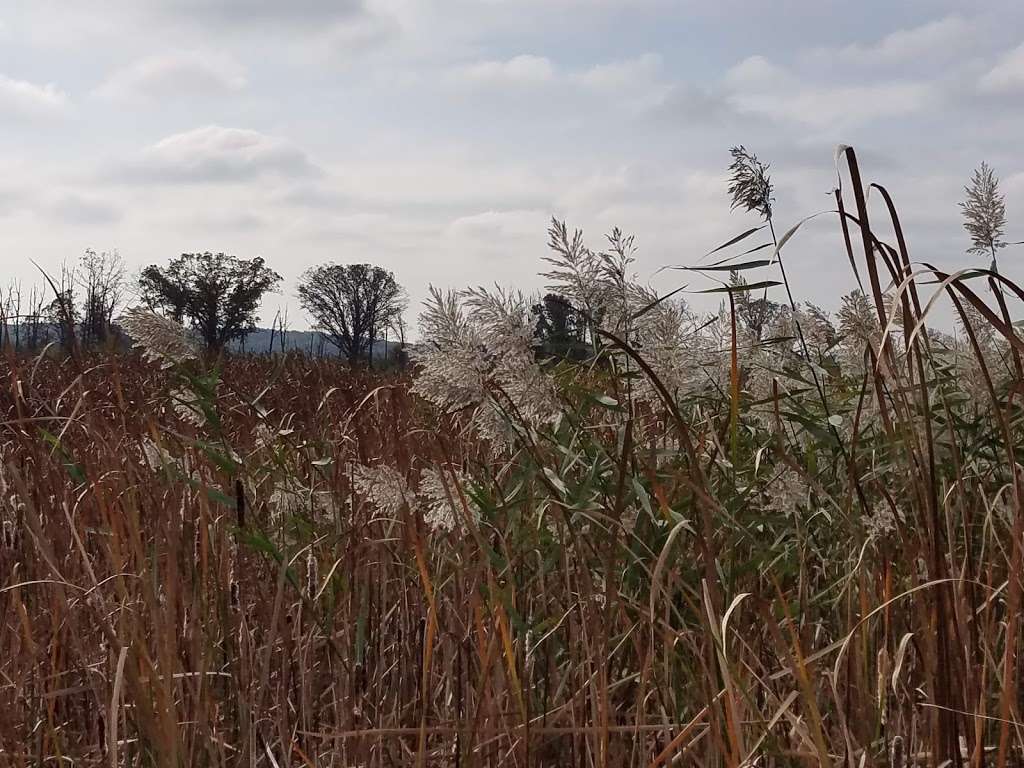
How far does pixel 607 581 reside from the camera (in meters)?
1.34

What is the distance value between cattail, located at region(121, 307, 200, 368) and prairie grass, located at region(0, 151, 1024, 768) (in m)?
0.07

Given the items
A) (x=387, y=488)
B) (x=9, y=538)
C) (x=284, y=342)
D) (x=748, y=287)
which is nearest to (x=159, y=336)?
(x=9, y=538)

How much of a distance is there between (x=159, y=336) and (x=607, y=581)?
3.97 ft

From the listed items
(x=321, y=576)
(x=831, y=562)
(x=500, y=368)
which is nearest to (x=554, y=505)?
(x=500, y=368)

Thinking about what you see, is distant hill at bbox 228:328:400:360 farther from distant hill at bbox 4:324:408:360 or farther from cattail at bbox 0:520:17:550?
cattail at bbox 0:520:17:550

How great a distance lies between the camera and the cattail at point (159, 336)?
210cm

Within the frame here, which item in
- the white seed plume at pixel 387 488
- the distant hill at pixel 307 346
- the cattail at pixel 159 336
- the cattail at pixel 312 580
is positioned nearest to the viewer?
the white seed plume at pixel 387 488

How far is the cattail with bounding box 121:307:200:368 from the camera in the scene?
2096 millimetres

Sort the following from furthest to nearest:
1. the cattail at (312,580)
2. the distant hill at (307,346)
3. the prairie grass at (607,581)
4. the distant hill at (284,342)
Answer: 1. the distant hill at (307,346)
2. the distant hill at (284,342)
3. the cattail at (312,580)
4. the prairie grass at (607,581)

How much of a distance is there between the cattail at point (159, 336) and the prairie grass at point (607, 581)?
0.07 metres

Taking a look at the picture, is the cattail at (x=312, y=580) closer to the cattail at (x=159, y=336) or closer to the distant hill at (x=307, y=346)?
the cattail at (x=159, y=336)

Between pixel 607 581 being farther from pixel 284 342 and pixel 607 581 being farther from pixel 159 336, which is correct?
pixel 284 342

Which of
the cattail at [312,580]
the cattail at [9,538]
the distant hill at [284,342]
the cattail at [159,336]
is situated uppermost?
the distant hill at [284,342]

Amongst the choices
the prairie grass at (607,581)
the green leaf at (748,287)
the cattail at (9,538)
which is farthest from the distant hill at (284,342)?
the green leaf at (748,287)
